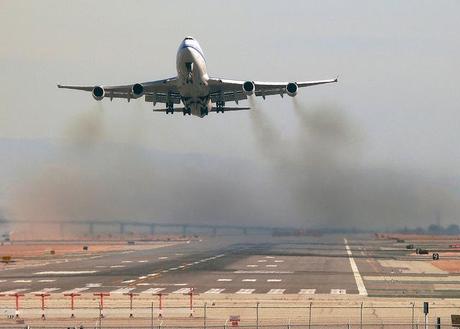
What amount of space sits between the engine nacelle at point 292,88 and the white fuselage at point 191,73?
7844 mm

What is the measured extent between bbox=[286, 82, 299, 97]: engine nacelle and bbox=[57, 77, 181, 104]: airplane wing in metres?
11.0

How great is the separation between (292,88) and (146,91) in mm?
15447

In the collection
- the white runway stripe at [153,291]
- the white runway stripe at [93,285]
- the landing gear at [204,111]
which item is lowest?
the white runway stripe at [153,291]

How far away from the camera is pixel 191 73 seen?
82.5m

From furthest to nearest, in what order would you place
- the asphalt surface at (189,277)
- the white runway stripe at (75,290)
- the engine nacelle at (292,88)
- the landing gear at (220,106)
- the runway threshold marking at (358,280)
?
the landing gear at (220,106)
the engine nacelle at (292,88)
the asphalt surface at (189,277)
the runway threshold marking at (358,280)
the white runway stripe at (75,290)

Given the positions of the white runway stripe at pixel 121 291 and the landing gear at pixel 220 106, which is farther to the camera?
the landing gear at pixel 220 106

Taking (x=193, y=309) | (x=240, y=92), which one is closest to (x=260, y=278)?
(x=240, y=92)

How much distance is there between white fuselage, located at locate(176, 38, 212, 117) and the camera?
267 feet

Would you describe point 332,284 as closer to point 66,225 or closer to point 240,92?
point 240,92

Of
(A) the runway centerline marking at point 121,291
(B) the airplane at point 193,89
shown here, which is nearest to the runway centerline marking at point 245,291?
(A) the runway centerline marking at point 121,291

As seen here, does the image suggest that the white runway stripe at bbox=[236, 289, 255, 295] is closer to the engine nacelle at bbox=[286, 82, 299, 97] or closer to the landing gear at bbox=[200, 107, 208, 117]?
the engine nacelle at bbox=[286, 82, 299, 97]

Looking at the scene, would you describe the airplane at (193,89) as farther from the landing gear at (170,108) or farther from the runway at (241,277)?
the runway at (241,277)

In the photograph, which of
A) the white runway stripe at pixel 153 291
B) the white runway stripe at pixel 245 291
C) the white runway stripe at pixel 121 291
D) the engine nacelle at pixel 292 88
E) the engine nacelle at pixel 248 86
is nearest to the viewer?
the white runway stripe at pixel 121 291

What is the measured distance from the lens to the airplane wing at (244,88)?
85.8m
